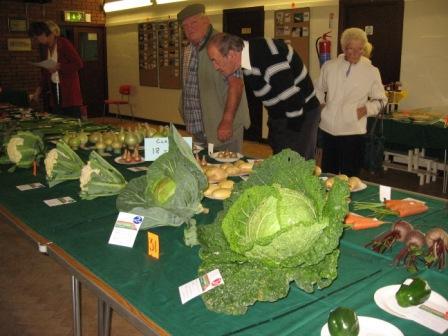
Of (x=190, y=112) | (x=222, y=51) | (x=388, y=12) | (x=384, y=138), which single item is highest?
(x=388, y=12)

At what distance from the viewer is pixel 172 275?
130 cm

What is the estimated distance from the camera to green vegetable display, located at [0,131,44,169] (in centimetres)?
248

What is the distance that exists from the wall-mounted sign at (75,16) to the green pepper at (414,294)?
10.3 m

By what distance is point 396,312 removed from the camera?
109 centimetres

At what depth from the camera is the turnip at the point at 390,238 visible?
145cm

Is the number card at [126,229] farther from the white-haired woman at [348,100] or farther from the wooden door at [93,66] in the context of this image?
the wooden door at [93,66]

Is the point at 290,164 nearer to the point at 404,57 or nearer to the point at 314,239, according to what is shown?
the point at 314,239

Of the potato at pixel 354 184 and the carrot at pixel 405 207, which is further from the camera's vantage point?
the potato at pixel 354 184

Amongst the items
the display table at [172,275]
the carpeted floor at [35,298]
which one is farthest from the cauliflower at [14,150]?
the display table at [172,275]

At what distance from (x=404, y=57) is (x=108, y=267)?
532cm

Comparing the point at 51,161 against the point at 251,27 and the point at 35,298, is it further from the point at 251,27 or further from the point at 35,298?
the point at 251,27

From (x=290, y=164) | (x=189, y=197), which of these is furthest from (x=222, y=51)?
(x=290, y=164)

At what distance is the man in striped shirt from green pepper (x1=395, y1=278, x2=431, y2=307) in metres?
1.93

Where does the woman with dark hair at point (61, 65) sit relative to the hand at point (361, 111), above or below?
above
